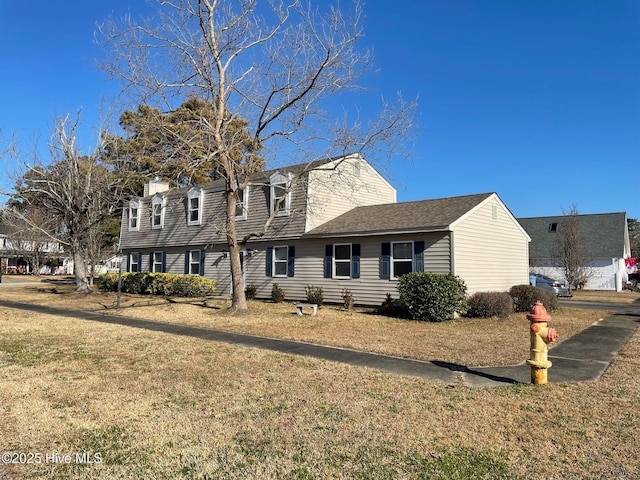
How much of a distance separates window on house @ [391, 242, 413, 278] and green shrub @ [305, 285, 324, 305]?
3.24 meters

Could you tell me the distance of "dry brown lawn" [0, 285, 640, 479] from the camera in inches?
146

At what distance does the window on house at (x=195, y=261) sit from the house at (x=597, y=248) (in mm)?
24057

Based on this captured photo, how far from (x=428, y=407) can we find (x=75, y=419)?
154 inches

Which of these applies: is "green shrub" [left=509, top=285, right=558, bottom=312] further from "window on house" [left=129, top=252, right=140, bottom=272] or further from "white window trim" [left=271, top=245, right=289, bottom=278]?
"window on house" [left=129, top=252, right=140, bottom=272]

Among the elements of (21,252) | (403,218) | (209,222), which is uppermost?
(209,222)

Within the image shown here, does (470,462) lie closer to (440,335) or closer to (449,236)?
(440,335)

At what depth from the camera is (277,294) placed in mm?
19078

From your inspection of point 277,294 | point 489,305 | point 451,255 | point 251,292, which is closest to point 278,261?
point 277,294

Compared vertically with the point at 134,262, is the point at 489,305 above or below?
below

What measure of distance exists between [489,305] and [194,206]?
16319 millimetres

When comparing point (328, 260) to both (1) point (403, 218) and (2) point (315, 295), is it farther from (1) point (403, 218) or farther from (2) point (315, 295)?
(1) point (403, 218)

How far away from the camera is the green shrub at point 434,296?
13.7 metres

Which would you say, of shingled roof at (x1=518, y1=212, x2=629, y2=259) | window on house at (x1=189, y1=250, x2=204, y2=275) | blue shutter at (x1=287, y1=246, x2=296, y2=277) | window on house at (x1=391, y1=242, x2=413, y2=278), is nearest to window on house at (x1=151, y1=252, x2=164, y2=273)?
window on house at (x1=189, y1=250, x2=204, y2=275)

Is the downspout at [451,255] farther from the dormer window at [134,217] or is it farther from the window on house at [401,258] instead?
the dormer window at [134,217]
